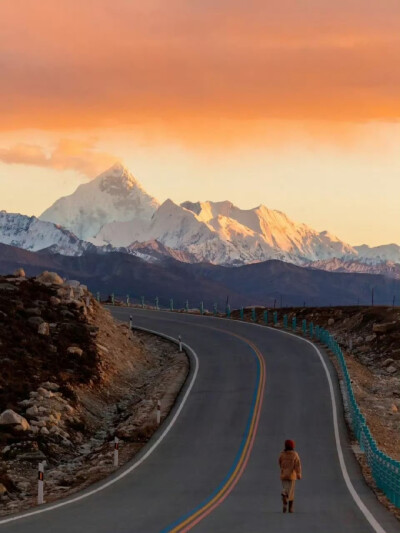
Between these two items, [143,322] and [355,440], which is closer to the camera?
[355,440]

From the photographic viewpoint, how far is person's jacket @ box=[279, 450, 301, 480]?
23.7 metres

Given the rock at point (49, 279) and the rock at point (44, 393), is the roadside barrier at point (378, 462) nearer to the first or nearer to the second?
the rock at point (44, 393)

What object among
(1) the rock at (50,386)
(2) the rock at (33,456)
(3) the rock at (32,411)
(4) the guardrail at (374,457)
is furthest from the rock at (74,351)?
(2) the rock at (33,456)

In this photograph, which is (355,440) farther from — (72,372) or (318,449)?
(72,372)

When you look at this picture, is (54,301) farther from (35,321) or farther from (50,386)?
(50,386)

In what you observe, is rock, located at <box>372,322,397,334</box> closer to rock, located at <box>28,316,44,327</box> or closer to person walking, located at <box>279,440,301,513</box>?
rock, located at <box>28,316,44,327</box>

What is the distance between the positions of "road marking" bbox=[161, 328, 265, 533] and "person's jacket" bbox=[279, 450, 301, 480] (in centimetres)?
228

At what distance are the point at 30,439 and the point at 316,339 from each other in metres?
37.1

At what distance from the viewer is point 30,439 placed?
134ft

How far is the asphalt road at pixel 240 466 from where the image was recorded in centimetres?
2297

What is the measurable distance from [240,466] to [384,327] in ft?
144

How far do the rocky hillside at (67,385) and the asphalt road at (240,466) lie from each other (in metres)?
2.26

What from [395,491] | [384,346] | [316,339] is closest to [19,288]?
[316,339]

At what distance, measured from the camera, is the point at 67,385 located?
50.2 metres
